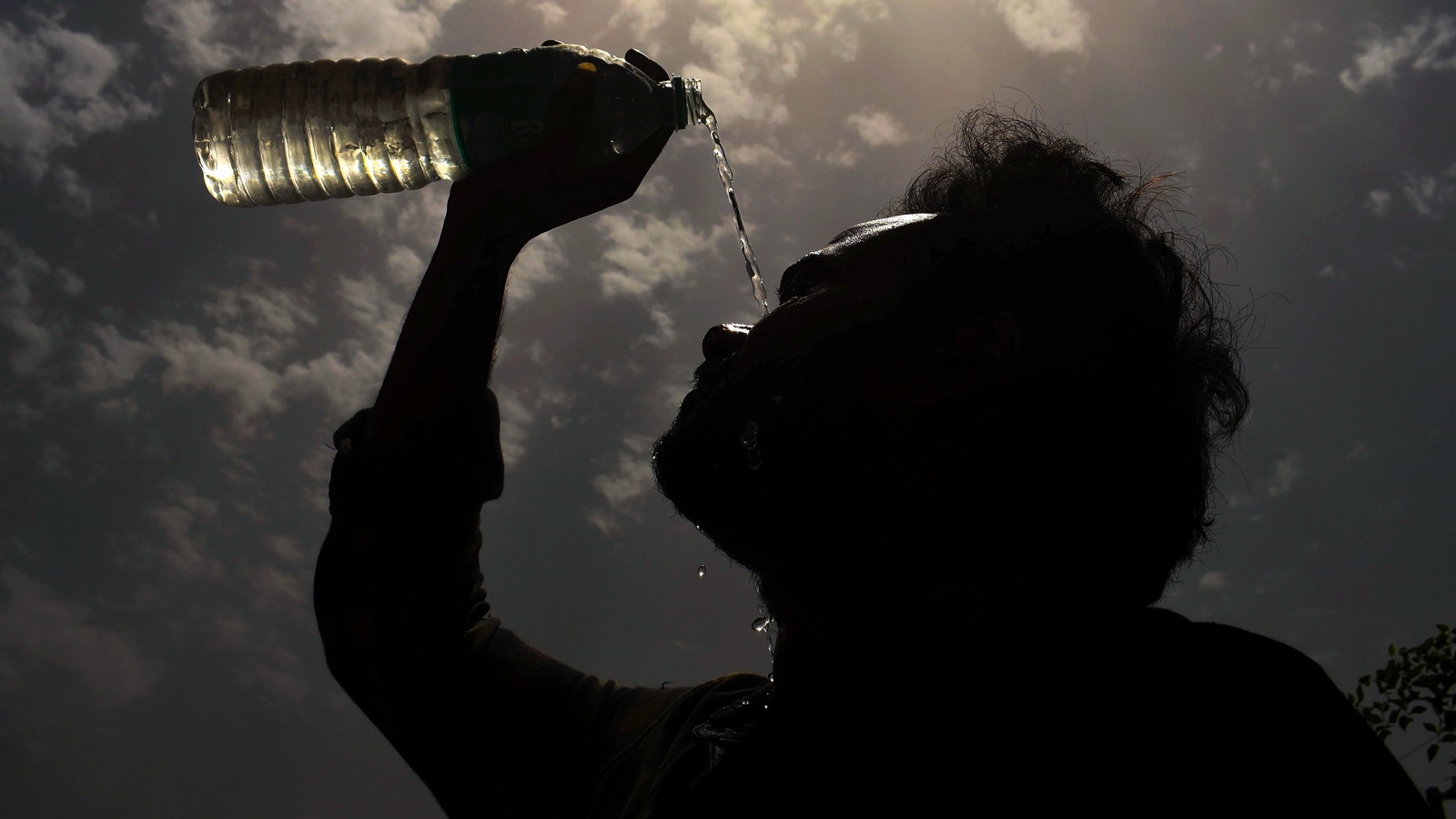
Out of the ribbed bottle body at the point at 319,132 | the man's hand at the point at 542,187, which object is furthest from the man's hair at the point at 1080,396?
the ribbed bottle body at the point at 319,132

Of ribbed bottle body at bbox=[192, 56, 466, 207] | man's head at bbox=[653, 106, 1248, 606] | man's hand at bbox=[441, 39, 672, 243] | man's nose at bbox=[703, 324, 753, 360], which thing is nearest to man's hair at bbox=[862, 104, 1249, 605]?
man's head at bbox=[653, 106, 1248, 606]

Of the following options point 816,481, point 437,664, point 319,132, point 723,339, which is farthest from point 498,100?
point 437,664

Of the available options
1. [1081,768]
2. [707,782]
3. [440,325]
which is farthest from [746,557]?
[1081,768]

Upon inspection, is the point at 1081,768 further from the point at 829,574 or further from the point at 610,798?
the point at 610,798

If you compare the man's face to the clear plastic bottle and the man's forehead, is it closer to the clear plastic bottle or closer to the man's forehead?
the man's forehead

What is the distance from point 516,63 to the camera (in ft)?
9.95

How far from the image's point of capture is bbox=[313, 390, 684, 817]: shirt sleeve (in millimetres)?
2613

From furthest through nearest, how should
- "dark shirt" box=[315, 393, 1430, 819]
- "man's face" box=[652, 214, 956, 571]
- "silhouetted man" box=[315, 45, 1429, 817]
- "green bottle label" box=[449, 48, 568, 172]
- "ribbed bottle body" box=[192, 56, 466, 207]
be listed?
"ribbed bottle body" box=[192, 56, 466, 207], "green bottle label" box=[449, 48, 568, 172], "man's face" box=[652, 214, 956, 571], "silhouetted man" box=[315, 45, 1429, 817], "dark shirt" box=[315, 393, 1430, 819]

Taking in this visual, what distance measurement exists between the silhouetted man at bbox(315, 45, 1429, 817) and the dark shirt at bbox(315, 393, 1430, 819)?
11 mm

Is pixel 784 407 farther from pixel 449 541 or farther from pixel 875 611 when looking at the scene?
pixel 449 541

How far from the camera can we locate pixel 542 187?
2643 millimetres

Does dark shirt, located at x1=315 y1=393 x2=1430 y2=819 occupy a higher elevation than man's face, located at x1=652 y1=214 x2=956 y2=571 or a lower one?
lower

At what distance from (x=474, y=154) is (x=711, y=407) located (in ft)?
4.08

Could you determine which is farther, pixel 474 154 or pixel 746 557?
pixel 474 154
